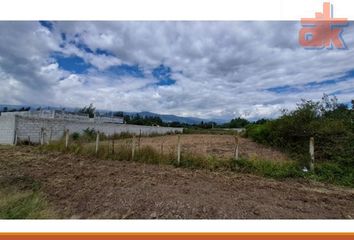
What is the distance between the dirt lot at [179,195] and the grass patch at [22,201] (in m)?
0.18

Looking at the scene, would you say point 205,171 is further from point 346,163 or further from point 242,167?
point 346,163

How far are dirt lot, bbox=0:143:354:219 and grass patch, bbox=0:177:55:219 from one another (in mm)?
182

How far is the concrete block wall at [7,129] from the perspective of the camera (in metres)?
13.6

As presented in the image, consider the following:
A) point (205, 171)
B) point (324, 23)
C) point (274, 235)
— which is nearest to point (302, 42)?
point (324, 23)

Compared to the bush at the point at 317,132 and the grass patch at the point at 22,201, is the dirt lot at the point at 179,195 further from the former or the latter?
the bush at the point at 317,132

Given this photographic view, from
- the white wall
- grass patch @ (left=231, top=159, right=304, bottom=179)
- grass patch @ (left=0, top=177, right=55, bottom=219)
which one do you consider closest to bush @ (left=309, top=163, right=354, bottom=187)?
grass patch @ (left=231, top=159, right=304, bottom=179)

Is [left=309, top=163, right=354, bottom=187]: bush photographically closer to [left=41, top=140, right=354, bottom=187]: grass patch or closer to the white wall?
[left=41, top=140, right=354, bottom=187]: grass patch

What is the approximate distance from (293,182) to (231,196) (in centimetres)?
220

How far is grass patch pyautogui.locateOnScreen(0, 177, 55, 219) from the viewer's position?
3.22 metres

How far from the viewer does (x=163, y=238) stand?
2.57 meters

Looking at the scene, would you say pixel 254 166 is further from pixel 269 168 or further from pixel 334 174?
pixel 334 174

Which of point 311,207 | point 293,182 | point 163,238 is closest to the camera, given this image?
point 163,238

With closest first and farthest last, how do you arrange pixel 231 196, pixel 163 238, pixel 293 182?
pixel 163 238, pixel 231 196, pixel 293 182

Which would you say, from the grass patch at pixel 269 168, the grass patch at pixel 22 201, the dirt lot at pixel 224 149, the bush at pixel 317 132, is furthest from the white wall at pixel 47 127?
the bush at pixel 317 132
